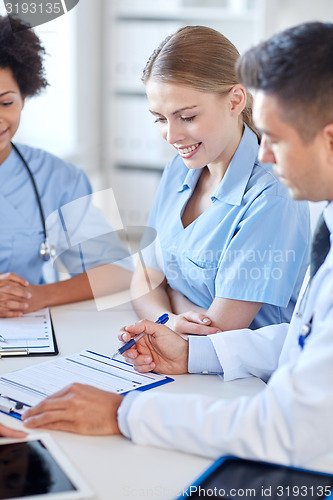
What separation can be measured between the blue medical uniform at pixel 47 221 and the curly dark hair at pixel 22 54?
0.20 m

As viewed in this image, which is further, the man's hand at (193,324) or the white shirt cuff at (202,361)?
the man's hand at (193,324)

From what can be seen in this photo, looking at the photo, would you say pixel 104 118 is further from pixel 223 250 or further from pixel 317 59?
pixel 317 59

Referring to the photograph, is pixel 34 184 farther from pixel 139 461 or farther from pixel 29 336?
pixel 139 461

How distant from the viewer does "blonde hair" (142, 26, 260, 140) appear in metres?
1.41

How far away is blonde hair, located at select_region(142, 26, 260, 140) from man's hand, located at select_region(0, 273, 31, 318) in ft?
2.00

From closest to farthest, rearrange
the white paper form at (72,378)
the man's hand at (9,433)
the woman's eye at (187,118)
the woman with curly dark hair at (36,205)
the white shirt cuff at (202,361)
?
1. the man's hand at (9,433)
2. the white paper form at (72,378)
3. the white shirt cuff at (202,361)
4. the woman's eye at (187,118)
5. the woman with curly dark hair at (36,205)

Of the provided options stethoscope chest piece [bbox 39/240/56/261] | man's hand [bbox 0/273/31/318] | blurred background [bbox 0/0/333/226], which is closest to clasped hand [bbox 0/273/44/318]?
man's hand [bbox 0/273/31/318]

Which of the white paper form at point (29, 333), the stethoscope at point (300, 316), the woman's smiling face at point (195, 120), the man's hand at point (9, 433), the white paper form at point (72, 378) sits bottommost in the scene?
the white paper form at point (29, 333)

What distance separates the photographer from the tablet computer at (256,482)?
2.80 feet

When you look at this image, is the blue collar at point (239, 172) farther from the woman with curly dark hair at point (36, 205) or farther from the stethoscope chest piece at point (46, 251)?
the stethoscope chest piece at point (46, 251)

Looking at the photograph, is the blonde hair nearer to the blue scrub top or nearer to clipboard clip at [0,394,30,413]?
the blue scrub top

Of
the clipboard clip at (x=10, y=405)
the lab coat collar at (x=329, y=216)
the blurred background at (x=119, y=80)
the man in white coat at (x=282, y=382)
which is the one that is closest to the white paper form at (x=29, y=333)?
the clipboard clip at (x=10, y=405)

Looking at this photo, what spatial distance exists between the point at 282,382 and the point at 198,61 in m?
0.80

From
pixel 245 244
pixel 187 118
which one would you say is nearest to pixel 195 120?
pixel 187 118
